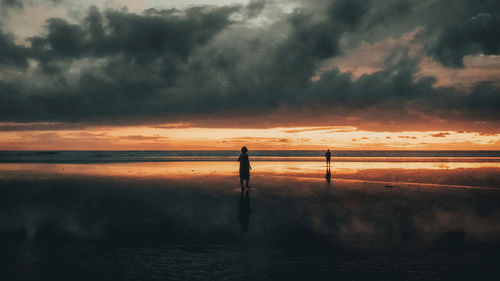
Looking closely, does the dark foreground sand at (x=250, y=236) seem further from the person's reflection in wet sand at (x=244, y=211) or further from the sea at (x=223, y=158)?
the sea at (x=223, y=158)

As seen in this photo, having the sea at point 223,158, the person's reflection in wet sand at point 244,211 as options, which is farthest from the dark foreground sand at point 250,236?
the sea at point 223,158

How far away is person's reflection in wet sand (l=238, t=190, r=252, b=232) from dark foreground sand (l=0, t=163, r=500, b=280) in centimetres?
9

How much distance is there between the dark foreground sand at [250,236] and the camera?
7.66 metres

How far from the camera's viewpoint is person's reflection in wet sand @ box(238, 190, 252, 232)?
12098mm

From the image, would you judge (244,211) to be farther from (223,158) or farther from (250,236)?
(223,158)

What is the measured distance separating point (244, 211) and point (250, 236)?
403 centimetres

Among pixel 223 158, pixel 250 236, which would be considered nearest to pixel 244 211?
pixel 250 236

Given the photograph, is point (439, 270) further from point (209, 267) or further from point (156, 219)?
point (156, 219)

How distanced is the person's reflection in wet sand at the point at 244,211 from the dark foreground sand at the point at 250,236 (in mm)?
93

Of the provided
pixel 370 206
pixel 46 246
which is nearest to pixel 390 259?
pixel 370 206

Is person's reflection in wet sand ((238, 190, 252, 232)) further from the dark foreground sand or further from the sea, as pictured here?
the sea

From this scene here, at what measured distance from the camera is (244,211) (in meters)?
14.6

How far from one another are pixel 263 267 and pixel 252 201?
9308mm

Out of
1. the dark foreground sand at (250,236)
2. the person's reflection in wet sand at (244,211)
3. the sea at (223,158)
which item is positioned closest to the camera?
the dark foreground sand at (250,236)
